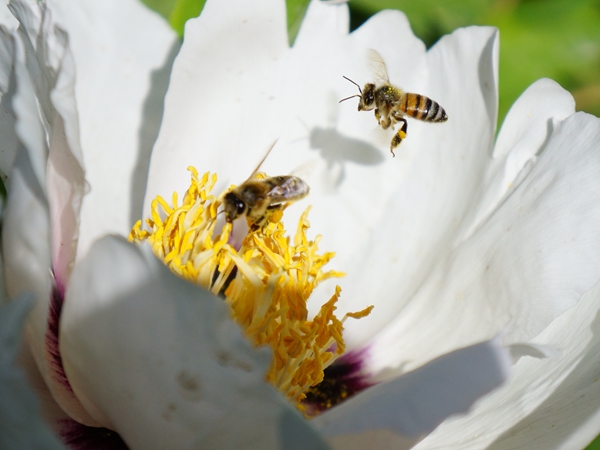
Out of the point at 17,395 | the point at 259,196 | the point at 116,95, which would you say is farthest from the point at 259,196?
the point at 17,395

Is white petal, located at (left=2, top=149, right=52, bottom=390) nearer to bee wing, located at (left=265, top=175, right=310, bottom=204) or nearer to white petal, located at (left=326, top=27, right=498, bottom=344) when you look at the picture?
bee wing, located at (left=265, top=175, right=310, bottom=204)

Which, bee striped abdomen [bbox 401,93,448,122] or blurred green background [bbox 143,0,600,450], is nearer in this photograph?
bee striped abdomen [bbox 401,93,448,122]

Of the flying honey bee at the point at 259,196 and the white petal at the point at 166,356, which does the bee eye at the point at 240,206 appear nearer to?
the flying honey bee at the point at 259,196

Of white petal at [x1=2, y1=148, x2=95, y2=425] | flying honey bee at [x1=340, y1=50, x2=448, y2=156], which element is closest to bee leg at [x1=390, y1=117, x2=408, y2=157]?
flying honey bee at [x1=340, y1=50, x2=448, y2=156]

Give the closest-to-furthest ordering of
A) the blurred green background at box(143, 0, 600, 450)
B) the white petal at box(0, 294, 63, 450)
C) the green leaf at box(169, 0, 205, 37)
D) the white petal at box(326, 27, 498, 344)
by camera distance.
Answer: the white petal at box(0, 294, 63, 450) → the white petal at box(326, 27, 498, 344) → the green leaf at box(169, 0, 205, 37) → the blurred green background at box(143, 0, 600, 450)

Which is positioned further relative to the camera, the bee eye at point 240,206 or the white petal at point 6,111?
the bee eye at point 240,206

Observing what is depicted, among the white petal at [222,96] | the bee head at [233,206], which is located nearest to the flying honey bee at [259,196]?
the bee head at [233,206]

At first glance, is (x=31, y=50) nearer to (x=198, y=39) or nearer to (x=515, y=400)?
(x=198, y=39)

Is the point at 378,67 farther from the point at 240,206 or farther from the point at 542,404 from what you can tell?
the point at 542,404
